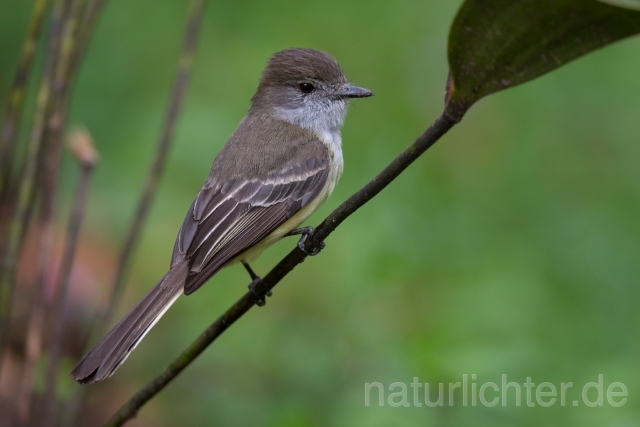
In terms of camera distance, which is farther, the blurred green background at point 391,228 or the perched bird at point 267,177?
the blurred green background at point 391,228

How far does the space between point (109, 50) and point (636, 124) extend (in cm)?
412

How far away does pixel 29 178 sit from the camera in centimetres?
275

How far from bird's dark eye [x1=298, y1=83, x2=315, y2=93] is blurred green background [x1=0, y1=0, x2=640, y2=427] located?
84 centimetres

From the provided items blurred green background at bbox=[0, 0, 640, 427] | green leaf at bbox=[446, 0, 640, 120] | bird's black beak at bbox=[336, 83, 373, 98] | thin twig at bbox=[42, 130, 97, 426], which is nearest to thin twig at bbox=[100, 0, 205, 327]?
thin twig at bbox=[42, 130, 97, 426]

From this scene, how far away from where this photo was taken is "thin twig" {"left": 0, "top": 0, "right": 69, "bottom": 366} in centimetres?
276

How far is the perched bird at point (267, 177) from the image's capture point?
304cm

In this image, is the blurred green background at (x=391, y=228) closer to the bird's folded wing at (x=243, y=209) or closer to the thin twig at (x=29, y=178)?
the bird's folded wing at (x=243, y=209)

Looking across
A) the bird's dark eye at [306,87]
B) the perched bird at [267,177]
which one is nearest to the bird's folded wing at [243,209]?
the perched bird at [267,177]

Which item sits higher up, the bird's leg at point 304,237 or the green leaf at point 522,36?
the green leaf at point 522,36

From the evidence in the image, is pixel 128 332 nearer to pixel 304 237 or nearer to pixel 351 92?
pixel 304 237

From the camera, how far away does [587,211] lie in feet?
A: 18.1

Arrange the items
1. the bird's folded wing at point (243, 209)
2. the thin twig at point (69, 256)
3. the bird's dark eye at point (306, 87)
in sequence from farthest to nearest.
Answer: the bird's dark eye at point (306, 87)
the bird's folded wing at point (243, 209)
the thin twig at point (69, 256)

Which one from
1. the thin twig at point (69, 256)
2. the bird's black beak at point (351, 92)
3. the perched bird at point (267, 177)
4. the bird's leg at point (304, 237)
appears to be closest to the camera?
the bird's leg at point (304, 237)

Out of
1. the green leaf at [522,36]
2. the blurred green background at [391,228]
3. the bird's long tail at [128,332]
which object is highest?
the green leaf at [522,36]
